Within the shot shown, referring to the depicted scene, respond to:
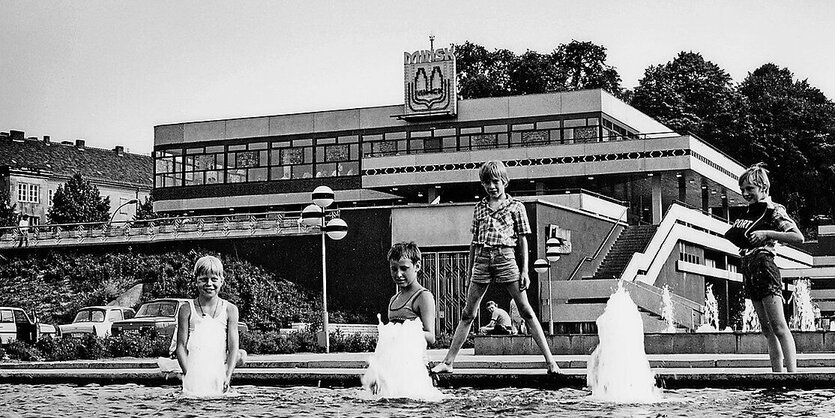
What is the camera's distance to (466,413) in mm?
9445

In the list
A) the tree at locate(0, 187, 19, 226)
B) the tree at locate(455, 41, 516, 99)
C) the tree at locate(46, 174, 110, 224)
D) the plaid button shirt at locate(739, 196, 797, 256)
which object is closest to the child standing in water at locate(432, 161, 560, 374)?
the plaid button shirt at locate(739, 196, 797, 256)

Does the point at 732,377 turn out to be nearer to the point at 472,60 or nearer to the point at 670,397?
the point at 670,397

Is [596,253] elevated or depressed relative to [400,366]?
elevated

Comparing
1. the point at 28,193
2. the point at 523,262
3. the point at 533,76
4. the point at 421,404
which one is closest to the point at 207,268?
the point at 421,404

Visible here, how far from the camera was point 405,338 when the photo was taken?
10422mm

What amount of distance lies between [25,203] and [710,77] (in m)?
49.3

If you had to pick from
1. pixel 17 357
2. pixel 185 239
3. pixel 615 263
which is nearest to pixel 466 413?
pixel 17 357

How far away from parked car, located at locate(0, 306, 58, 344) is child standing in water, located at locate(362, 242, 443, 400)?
2364cm

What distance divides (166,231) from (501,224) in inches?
1553

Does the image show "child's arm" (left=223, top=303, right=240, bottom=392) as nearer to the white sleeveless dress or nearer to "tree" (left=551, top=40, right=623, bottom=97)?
the white sleeveless dress

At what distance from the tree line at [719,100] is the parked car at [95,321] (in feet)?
154

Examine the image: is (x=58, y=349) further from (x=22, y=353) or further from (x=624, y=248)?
(x=624, y=248)

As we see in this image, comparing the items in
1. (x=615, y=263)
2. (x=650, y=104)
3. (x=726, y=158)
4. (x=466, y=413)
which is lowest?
(x=466, y=413)

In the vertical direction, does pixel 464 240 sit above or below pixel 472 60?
below
